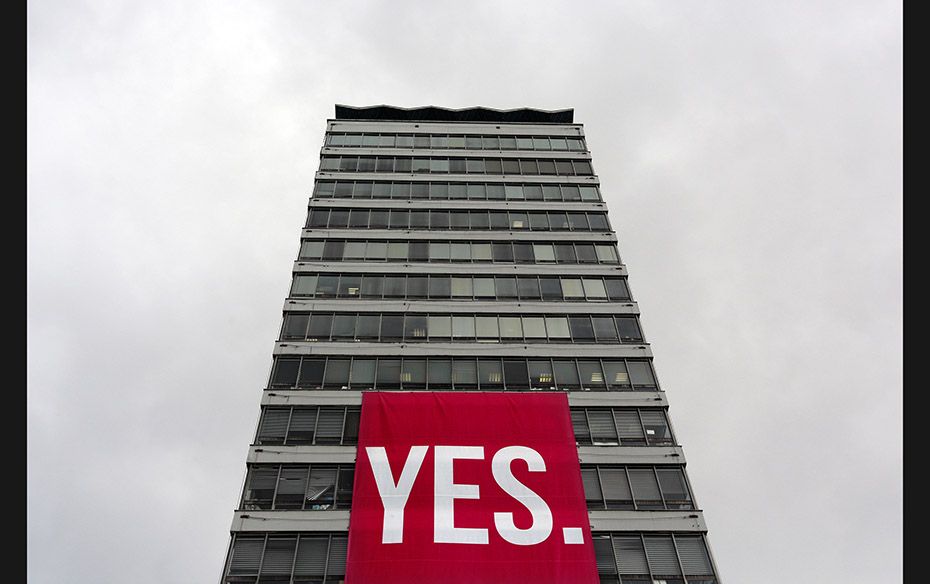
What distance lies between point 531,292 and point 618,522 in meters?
15.3

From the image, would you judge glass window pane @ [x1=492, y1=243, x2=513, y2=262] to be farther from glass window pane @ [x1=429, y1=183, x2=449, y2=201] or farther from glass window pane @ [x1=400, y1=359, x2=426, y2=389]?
glass window pane @ [x1=400, y1=359, x2=426, y2=389]

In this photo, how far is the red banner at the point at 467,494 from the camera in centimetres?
2450

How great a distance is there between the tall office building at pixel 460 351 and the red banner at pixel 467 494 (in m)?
0.13

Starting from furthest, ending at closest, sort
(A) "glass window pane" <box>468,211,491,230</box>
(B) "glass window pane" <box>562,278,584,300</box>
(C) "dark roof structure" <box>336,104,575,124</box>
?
1. (C) "dark roof structure" <box>336,104,575,124</box>
2. (A) "glass window pane" <box>468,211,491,230</box>
3. (B) "glass window pane" <box>562,278,584,300</box>

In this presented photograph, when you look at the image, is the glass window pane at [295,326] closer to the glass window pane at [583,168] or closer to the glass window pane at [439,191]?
the glass window pane at [439,191]

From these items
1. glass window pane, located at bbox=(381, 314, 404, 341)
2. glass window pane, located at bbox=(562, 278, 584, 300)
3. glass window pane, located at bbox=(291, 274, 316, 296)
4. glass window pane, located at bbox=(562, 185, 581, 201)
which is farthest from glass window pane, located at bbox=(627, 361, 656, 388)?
glass window pane, located at bbox=(291, 274, 316, 296)

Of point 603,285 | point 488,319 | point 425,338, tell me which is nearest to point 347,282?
point 425,338

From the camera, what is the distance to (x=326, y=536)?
26.6 metres

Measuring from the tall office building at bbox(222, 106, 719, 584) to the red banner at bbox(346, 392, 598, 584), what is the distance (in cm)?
13

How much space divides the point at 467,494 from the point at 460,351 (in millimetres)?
9932

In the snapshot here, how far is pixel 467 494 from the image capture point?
26312 millimetres

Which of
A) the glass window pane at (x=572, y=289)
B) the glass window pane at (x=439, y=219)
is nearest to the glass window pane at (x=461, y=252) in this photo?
the glass window pane at (x=439, y=219)

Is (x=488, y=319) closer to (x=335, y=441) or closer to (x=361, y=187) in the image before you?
(x=335, y=441)

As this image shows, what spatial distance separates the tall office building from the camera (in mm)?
26359
